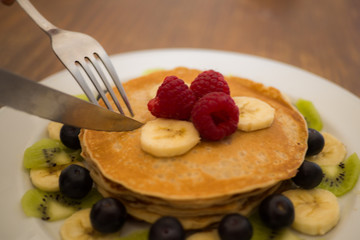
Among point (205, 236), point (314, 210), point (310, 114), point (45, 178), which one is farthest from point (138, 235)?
point (310, 114)

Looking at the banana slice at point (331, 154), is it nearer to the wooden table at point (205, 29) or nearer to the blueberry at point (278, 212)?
the blueberry at point (278, 212)

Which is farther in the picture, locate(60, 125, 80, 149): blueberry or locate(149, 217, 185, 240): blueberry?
locate(60, 125, 80, 149): blueberry

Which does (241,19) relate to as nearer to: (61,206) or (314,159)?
(314,159)

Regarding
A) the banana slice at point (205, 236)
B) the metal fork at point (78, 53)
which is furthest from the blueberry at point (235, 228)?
the metal fork at point (78, 53)

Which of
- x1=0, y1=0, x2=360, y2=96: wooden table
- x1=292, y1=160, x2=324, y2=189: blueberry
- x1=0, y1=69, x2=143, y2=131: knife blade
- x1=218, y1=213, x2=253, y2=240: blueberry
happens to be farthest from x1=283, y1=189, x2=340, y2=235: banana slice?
x1=0, y1=0, x2=360, y2=96: wooden table

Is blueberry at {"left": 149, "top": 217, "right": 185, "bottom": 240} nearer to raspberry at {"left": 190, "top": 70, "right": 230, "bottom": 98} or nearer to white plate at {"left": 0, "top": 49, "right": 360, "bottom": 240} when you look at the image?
white plate at {"left": 0, "top": 49, "right": 360, "bottom": 240}

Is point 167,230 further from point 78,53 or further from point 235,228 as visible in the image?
point 78,53
